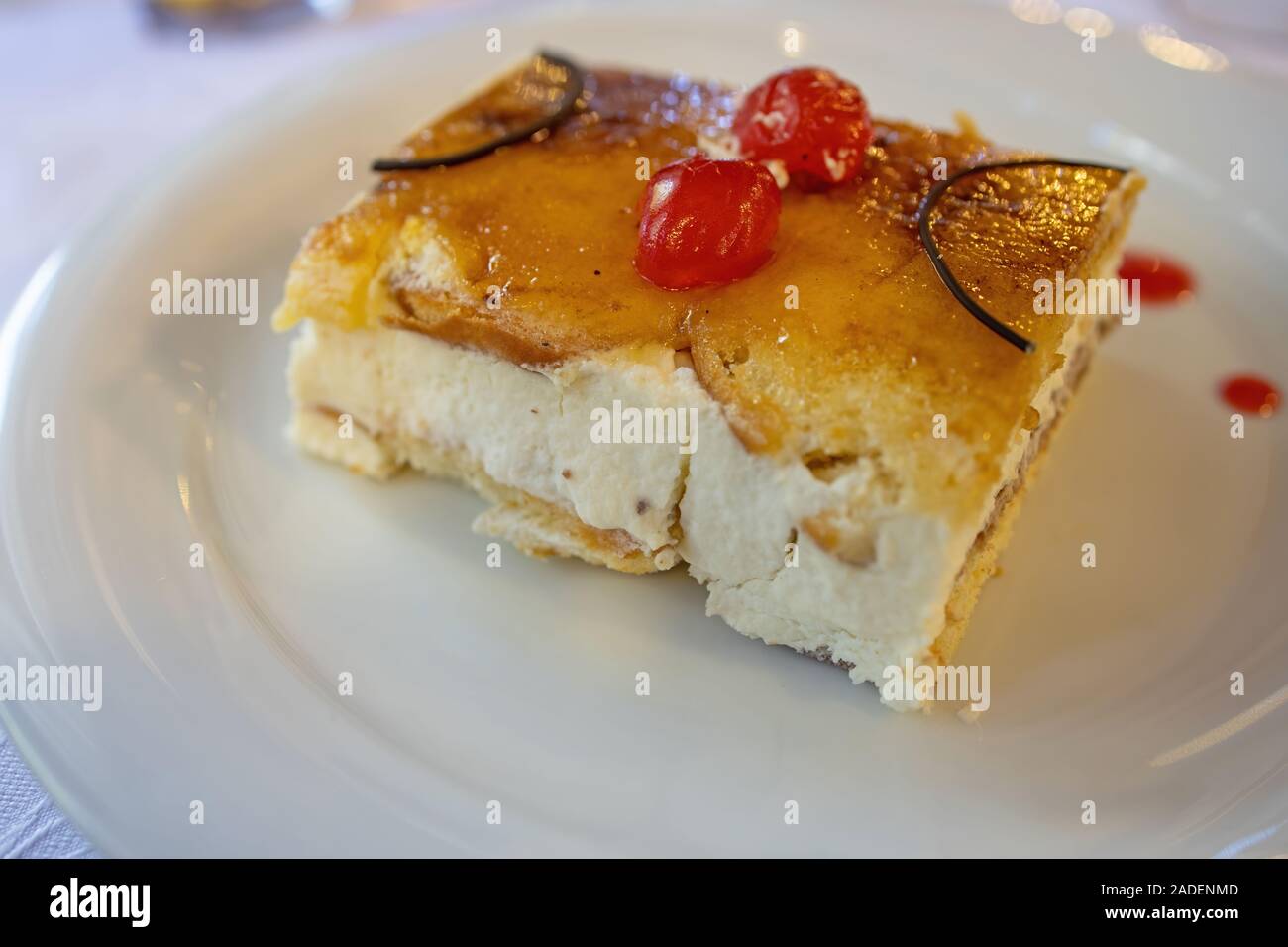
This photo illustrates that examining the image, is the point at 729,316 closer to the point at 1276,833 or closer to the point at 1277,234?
the point at 1276,833

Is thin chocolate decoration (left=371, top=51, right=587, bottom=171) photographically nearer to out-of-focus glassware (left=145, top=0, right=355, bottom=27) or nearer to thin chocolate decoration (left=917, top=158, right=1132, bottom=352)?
thin chocolate decoration (left=917, top=158, right=1132, bottom=352)

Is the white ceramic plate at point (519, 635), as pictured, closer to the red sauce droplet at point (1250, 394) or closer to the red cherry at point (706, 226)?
the red sauce droplet at point (1250, 394)

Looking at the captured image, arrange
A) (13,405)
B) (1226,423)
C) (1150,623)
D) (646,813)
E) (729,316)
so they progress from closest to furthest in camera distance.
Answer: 1. (646,813)
2. (729,316)
3. (1150,623)
4. (13,405)
5. (1226,423)

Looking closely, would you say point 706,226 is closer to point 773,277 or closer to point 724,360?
point 773,277
